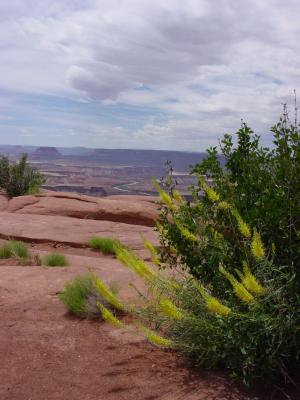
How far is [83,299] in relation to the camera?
218 inches

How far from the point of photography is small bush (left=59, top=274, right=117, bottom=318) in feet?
17.8

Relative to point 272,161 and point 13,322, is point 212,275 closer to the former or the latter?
point 272,161

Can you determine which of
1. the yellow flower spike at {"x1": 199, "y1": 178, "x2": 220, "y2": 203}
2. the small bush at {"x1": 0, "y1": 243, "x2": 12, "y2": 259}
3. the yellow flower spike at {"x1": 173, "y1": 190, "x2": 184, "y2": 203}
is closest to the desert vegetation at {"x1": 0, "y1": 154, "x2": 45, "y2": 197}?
the small bush at {"x1": 0, "y1": 243, "x2": 12, "y2": 259}

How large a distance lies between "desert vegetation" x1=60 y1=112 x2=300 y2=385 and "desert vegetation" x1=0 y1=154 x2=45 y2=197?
16566mm

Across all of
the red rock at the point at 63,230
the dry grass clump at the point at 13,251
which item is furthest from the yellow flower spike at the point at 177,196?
the red rock at the point at 63,230

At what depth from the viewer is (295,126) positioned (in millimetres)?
4039

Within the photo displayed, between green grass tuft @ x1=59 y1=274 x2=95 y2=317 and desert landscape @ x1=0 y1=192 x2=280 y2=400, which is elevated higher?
green grass tuft @ x1=59 y1=274 x2=95 y2=317

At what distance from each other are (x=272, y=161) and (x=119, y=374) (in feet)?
7.89

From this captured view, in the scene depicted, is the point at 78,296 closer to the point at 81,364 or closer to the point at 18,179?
the point at 81,364

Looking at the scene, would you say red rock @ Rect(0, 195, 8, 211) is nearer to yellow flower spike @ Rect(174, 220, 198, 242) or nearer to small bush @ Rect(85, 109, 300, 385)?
small bush @ Rect(85, 109, 300, 385)

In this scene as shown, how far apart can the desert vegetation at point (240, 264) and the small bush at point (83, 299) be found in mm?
1122

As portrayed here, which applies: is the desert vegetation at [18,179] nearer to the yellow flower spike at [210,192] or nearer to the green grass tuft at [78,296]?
the green grass tuft at [78,296]

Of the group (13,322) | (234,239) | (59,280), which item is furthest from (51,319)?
(234,239)

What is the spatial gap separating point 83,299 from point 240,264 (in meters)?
2.30
